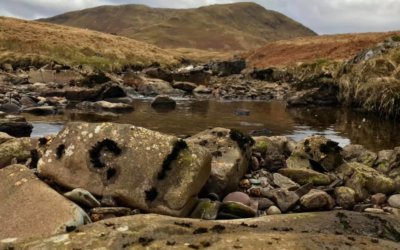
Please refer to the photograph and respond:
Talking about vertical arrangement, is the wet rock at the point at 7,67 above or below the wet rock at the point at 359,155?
above

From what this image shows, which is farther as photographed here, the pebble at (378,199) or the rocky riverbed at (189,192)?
the pebble at (378,199)

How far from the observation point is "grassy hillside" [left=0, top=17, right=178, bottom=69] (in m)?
76.4

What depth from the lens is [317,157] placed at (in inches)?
651

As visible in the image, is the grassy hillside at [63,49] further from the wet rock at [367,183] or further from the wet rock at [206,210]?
the wet rock at [206,210]

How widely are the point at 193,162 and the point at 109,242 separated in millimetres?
3784

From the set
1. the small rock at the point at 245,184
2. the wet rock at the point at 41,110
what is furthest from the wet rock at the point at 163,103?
the small rock at the point at 245,184

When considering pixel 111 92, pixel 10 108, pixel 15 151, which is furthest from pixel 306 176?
pixel 111 92

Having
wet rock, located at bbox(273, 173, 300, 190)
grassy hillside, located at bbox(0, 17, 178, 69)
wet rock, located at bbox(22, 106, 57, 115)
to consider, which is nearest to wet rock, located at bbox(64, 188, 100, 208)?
wet rock, located at bbox(273, 173, 300, 190)

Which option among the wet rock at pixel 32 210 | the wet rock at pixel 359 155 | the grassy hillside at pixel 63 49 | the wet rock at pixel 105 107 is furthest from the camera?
the grassy hillside at pixel 63 49

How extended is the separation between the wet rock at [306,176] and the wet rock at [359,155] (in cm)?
334

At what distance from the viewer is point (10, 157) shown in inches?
596

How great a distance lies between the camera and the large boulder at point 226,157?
13430mm

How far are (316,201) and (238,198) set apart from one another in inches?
78.0

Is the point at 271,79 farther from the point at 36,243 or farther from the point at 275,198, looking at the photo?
the point at 36,243
